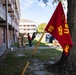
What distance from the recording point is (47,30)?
739 centimetres

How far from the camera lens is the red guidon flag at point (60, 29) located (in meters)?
7.03

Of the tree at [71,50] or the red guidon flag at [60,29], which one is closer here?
the red guidon flag at [60,29]

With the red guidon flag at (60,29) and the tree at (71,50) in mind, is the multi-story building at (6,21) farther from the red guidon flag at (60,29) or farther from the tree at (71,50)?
the red guidon flag at (60,29)

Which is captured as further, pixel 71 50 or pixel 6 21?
pixel 6 21

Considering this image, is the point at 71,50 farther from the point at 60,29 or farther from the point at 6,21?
the point at 6,21

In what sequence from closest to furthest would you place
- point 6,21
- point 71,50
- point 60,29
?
point 60,29 < point 71,50 < point 6,21

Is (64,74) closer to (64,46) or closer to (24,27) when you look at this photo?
(64,46)

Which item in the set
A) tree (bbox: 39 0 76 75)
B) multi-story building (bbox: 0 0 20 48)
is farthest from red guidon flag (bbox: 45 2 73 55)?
multi-story building (bbox: 0 0 20 48)

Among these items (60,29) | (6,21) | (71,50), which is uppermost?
(6,21)

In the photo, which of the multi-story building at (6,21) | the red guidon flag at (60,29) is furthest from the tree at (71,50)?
the multi-story building at (6,21)

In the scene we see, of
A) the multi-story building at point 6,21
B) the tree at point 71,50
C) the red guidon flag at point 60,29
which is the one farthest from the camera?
the multi-story building at point 6,21

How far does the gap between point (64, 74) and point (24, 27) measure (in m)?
138

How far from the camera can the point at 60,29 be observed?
23.8 feet

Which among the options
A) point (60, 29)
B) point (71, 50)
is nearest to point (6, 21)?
point (71, 50)
